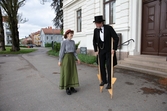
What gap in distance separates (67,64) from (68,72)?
0.76 ft

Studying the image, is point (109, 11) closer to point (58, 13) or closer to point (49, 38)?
point (58, 13)

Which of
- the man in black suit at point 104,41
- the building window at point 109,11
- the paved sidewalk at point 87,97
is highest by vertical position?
the building window at point 109,11

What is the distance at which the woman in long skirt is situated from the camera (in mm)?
4012

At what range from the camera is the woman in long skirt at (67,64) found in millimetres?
4012

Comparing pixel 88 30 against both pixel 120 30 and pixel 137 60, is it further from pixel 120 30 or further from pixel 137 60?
pixel 137 60

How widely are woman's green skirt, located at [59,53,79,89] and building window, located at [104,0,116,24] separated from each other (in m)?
6.33

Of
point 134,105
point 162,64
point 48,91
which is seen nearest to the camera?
point 134,105

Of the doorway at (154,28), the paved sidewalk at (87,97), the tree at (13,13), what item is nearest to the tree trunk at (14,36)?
the tree at (13,13)

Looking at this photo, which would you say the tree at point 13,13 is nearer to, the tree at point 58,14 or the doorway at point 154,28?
the tree at point 58,14

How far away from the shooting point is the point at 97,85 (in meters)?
4.80

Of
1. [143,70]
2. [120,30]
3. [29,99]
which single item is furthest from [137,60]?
[29,99]

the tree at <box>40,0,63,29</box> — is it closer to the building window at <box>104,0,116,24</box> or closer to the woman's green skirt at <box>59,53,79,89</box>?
the building window at <box>104,0,116,24</box>

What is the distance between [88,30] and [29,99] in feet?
28.0

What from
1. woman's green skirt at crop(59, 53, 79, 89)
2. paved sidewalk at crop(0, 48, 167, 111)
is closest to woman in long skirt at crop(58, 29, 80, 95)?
woman's green skirt at crop(59, 53, 79, 89)
